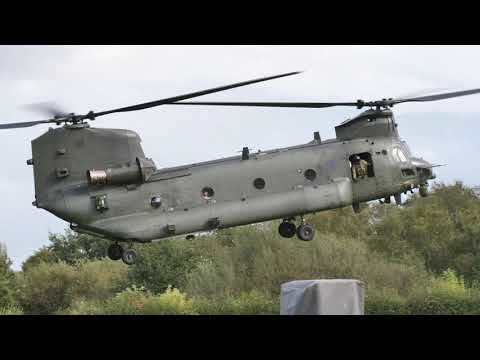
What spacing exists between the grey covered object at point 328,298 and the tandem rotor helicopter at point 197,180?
12552 mm

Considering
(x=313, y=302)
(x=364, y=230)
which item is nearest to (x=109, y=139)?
(x=313, y=302)

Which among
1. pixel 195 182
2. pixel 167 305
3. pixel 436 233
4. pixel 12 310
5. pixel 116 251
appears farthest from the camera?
pixel 436 233

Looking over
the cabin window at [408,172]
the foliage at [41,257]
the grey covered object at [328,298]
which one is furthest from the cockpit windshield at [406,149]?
the foliage at [41,257]

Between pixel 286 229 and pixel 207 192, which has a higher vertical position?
pixel 207 192

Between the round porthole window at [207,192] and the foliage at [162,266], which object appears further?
the foliage at [162,266]

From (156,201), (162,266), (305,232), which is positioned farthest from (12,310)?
(305,232)

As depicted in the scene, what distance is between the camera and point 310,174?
27.8 m

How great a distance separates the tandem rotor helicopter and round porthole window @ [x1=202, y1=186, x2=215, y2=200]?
3 cm

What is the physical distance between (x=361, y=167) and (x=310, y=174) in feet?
5.18

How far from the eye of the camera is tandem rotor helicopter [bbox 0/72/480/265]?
26.9 meters


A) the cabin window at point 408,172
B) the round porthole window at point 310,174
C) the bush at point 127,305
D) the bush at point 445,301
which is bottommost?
the bush at point 445,301

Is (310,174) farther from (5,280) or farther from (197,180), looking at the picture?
(5,280)

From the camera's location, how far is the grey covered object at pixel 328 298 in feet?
44.3

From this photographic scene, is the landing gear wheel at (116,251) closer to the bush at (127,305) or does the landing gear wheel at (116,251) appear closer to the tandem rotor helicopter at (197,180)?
the tandem rotor helicopter at (197,180)
